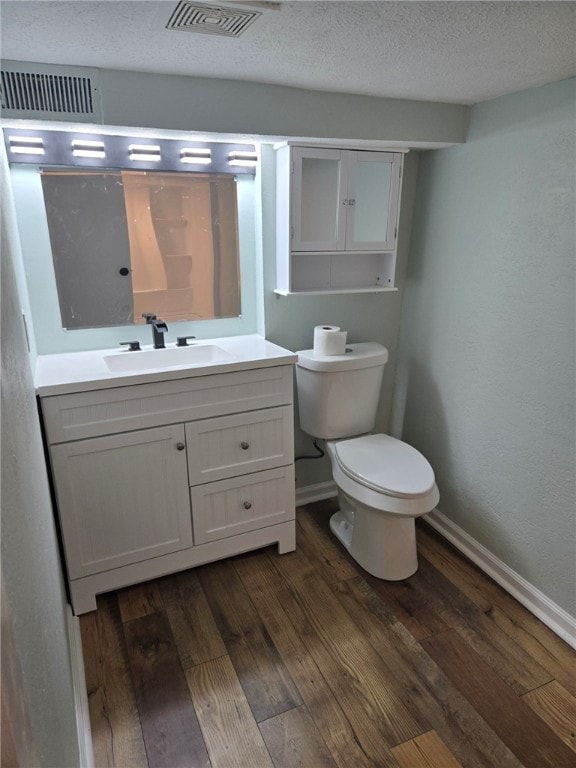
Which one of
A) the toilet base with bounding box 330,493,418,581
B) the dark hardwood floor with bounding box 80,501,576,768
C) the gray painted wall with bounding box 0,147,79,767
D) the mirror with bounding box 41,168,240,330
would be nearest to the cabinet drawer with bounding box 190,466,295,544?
the dark hardwood floor with bounding box 80,501,576,768

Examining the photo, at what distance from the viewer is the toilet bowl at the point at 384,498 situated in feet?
5.81

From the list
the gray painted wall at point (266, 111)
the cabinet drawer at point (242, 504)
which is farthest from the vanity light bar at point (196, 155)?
the cabinet drawer at point (242, 504)

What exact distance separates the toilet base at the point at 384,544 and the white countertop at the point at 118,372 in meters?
0.73

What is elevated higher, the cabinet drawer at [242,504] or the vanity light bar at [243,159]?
the vanity light bar at [243,159]

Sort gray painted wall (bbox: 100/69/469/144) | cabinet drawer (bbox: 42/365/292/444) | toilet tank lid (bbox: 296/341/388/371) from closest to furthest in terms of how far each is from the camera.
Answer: gray painted wall (bbox: 100/69/469/144), cabinet drawer (bbox: 42/365/292/444), toilet tank lid (bbox: 296/341/388/371)

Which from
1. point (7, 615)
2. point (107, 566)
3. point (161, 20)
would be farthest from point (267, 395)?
point (7, 615)

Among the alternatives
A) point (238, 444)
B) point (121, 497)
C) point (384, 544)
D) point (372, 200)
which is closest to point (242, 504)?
point (238, 444)

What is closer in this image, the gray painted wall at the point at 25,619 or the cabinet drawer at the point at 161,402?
the gray painted wall at the point at 25,619

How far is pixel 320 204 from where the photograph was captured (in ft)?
6.38

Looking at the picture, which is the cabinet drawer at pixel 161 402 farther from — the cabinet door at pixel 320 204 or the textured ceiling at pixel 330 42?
the textured ceiling at pixel 330 42

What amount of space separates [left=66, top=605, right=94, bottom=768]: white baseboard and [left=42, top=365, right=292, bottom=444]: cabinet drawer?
0.68 m

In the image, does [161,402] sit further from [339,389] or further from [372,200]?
[372,200]

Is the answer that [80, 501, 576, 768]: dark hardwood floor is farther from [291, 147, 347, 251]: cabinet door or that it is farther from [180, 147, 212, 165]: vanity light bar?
[180, 147, 212, 165]: vanity light bar

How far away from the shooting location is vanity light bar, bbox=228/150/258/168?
1.93 meters
